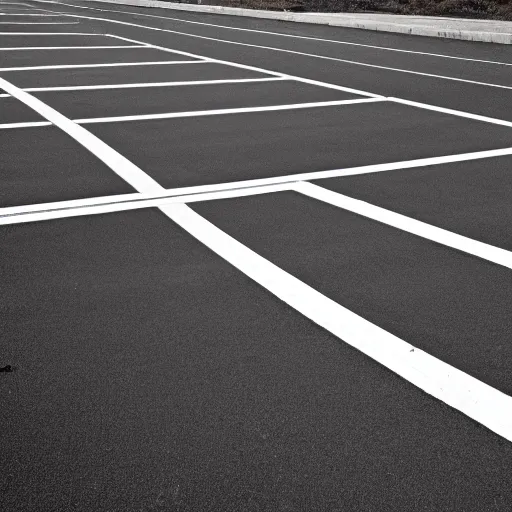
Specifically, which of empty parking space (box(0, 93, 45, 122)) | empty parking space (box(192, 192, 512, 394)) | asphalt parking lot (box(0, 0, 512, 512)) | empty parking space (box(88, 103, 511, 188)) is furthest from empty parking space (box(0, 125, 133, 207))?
empty parking space (box(192, 192, 512, 394))

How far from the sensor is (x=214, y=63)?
1399 cm

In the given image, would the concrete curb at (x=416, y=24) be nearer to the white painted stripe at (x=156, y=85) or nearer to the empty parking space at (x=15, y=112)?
the white painted stripe at (x=156, y=85)

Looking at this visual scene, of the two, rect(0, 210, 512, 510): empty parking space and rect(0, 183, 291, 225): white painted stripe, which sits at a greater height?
rect(0, 210, 512, 510): empty parking space

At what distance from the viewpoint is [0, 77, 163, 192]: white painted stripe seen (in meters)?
6.55

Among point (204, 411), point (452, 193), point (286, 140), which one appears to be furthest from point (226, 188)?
point (204, 411)

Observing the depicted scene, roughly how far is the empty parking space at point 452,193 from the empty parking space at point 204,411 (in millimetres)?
1876

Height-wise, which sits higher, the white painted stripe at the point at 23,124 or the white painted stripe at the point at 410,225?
the white painted stripe at the point at 410,225

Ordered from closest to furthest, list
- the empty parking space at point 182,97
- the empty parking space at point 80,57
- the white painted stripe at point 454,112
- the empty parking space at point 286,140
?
the empty parking space at point 286,140
the white painted stripe at point 454,112
the empty parking space at point 182,97
the empty parking space at point 80,57

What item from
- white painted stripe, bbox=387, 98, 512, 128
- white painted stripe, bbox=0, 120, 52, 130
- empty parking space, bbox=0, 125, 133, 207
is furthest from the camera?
white painted stripe, bbox=387, 98, 512, 128

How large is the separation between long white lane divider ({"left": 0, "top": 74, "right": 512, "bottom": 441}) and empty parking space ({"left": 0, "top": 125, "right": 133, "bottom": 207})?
2.97ft

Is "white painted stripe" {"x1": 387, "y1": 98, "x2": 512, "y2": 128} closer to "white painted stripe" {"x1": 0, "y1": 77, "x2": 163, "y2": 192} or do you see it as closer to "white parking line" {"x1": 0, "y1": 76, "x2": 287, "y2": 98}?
"white parking line" {"x1": 0, "y1": 76, "x2": 287, "y2": 98}

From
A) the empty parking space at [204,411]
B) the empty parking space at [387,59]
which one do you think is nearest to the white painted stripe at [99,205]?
the empty parking space at [204,411]

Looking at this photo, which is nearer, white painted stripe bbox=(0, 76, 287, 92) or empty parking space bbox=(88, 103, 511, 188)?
empty parking space bbox=(88, 103, 511, 188)

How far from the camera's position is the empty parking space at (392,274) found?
3805mm
